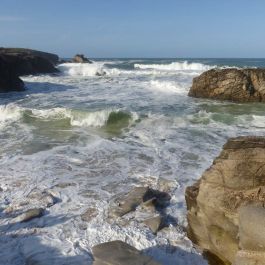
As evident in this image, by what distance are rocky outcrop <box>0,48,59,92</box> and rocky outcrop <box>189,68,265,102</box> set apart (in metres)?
11.6

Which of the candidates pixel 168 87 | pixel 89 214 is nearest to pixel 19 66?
pixel 168 87

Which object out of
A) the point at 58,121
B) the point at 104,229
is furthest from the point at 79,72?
the point at 104,229

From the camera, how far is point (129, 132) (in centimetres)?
1188

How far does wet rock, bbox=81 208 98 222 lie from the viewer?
18.9ft

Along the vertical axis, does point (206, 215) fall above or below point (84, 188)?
above

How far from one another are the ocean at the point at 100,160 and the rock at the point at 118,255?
366mm

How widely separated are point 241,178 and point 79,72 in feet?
121

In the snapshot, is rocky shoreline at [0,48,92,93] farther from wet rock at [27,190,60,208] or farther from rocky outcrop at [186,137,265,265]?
rocky outcrop at [186,137,265,265]

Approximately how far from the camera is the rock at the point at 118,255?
4172 millimetres

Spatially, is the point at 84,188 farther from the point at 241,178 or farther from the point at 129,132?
the point at 129,132

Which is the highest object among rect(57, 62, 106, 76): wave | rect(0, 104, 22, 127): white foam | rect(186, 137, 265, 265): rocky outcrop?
rect(186, 137, 265, 265): rocky outcrop

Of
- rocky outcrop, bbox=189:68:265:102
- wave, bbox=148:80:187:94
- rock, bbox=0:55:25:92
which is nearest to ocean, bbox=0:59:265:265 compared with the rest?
rocky outcrop, bbox=189:68:265:102

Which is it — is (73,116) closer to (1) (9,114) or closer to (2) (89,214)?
(1) (9,114)

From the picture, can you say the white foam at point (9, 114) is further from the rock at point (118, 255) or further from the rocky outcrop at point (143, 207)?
the rock at point (118, 255)
